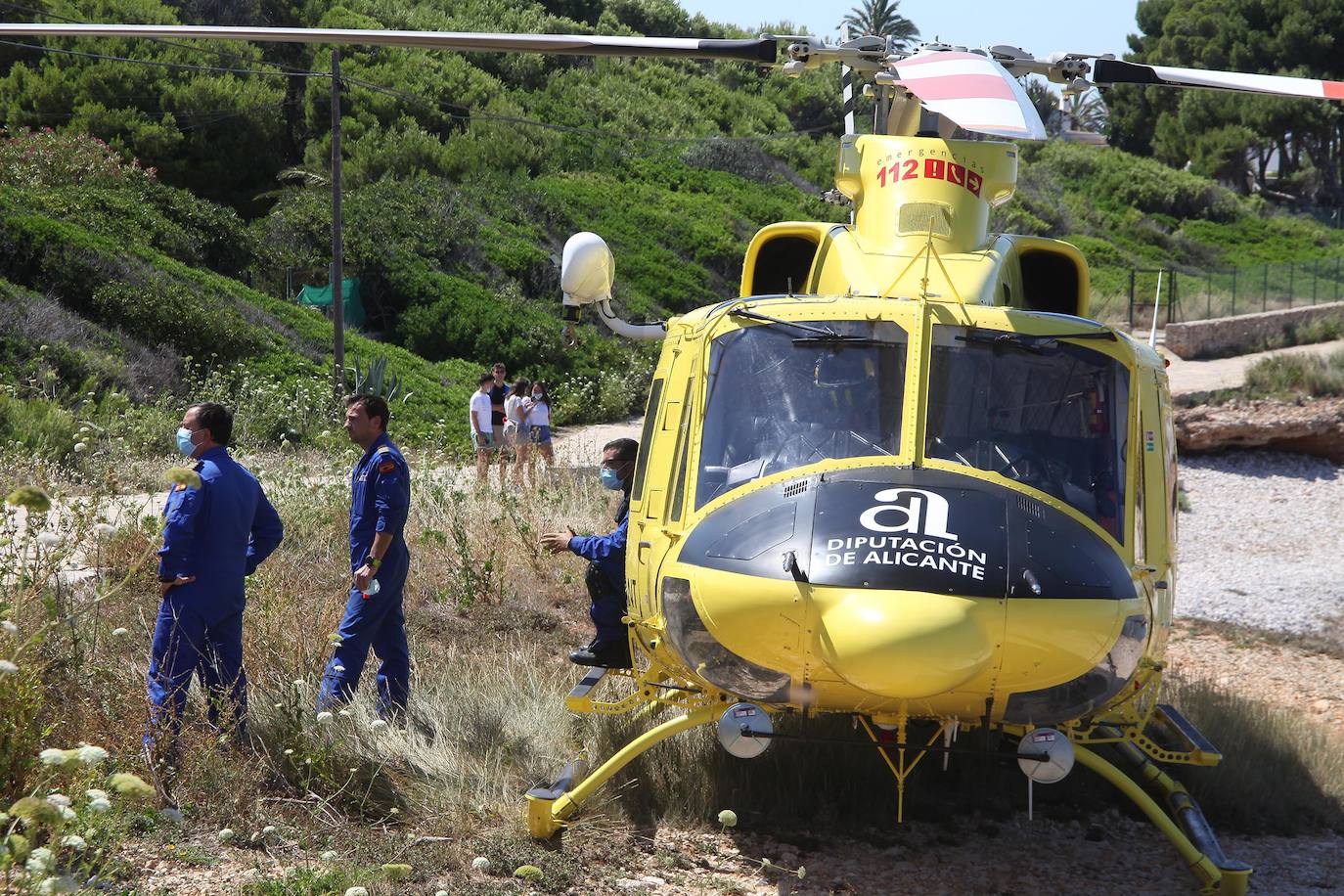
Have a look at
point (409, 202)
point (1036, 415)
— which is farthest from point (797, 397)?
point (409, 202)

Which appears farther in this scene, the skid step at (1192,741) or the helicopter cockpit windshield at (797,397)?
the skid step at (1192,741)

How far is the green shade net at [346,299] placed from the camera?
25453 millimetres

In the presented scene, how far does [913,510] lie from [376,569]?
2742 mm

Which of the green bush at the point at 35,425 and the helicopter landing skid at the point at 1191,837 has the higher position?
the helicopter landing skid at the point at 1191,837

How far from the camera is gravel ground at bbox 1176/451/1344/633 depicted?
13.7 m

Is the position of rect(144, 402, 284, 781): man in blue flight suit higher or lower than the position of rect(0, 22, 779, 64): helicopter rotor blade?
lower

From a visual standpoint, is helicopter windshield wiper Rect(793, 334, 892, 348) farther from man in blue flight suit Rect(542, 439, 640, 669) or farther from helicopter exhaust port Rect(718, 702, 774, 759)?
helicopter exhaust port Rect(718, 702, 774, 759)

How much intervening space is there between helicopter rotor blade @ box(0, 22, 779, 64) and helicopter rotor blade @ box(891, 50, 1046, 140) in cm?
101

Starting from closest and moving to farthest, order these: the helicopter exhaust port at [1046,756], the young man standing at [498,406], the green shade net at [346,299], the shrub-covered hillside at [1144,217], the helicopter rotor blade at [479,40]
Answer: the helicopter exhaust port at [1046,756]
the helicopter rotor blade at [479,40]
the young man standing at [498,406]
the green shade net at [346,299]
the shrub-covered hillside at [1144,217]

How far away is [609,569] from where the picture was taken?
6.24m

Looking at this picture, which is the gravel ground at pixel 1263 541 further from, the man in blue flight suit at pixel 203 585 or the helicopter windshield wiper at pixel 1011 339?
the man in blue flight suit at pixel 203 585

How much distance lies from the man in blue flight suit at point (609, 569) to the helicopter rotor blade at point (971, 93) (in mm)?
2230

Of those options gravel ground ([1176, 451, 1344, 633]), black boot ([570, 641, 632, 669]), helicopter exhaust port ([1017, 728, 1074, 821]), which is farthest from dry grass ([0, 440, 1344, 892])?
gravel ground ([1176, 451, 1344, 633])

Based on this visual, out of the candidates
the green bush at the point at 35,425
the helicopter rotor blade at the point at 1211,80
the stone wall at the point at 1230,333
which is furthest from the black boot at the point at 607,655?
the stone wall at the point at 1230,333
